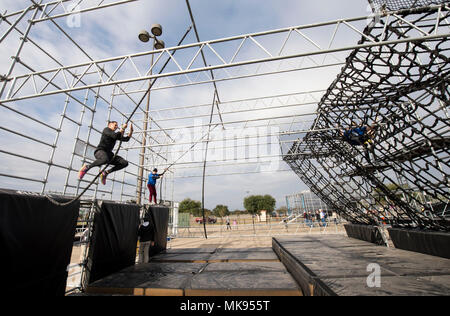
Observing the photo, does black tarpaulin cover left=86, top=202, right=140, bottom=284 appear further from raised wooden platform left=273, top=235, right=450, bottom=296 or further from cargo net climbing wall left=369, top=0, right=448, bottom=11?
cargo net climbing wall left=369, top=0, right=448, bottom=11

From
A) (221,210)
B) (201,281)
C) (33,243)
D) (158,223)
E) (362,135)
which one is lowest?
(201,281)

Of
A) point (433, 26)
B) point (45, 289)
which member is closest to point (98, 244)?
point (45, 289)

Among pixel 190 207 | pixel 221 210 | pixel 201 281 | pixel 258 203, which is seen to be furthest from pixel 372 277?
pixel 221 210

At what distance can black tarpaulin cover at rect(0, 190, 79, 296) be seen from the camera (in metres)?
2.69

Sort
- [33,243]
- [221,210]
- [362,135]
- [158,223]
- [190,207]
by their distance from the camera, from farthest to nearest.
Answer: [221,210]
[190,207]
[158,223]
[362,135]
[33,243]

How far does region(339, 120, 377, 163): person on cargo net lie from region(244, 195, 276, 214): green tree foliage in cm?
4813

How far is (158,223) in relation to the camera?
7406mm

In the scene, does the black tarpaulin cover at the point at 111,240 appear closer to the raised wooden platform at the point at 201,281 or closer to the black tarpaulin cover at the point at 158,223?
the raised wooden platform at the point at 201,281

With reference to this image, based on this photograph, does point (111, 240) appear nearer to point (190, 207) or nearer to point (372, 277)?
point (372, 277)

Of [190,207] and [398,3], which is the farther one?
[190,207]

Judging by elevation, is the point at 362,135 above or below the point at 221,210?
above

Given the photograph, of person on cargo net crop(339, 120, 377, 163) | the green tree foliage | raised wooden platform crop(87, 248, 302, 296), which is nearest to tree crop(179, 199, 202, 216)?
the green tree foliage

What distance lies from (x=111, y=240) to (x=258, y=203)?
172ft
